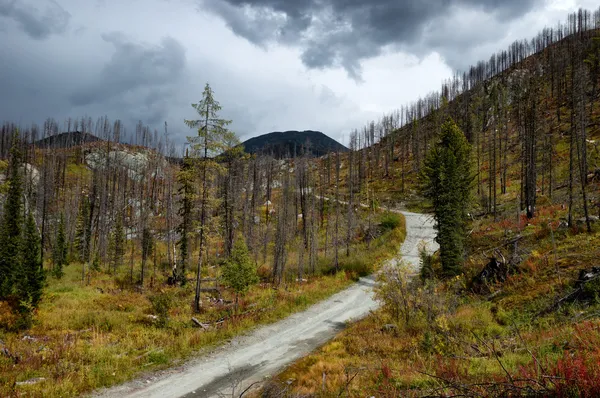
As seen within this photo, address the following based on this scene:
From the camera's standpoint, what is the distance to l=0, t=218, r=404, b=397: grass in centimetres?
1146

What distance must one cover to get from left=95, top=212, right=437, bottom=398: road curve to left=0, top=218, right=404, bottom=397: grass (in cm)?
85

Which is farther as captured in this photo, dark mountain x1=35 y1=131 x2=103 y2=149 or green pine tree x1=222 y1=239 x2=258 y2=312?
dark mountain x1=35 y1=131 x2=103 y2=149

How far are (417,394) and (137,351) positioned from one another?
39.9 feet

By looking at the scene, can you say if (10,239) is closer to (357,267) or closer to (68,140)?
(357,267)

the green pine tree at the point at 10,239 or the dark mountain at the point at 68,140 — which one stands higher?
the dark mountain at the point at 68,140

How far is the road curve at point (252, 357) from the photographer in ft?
35.9

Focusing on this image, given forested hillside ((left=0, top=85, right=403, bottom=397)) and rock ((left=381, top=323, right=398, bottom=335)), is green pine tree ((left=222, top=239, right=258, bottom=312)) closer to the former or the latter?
forested hillside ((left=0, top=85, right=403, bottom=397))

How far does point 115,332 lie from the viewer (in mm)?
17406

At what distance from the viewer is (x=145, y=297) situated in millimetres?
27469

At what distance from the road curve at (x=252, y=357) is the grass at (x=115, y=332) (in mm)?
852

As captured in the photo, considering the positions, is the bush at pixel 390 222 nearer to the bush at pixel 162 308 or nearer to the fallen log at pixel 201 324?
the fallen log at pixel 201 324

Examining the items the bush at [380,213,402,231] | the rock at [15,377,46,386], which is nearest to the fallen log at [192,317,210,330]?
the rock at [15,377,46,386]

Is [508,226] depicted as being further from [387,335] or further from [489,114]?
[489,114]

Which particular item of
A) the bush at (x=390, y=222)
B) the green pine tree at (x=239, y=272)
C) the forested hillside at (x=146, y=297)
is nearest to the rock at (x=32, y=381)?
the forested hillside at (x=146, y=297)
